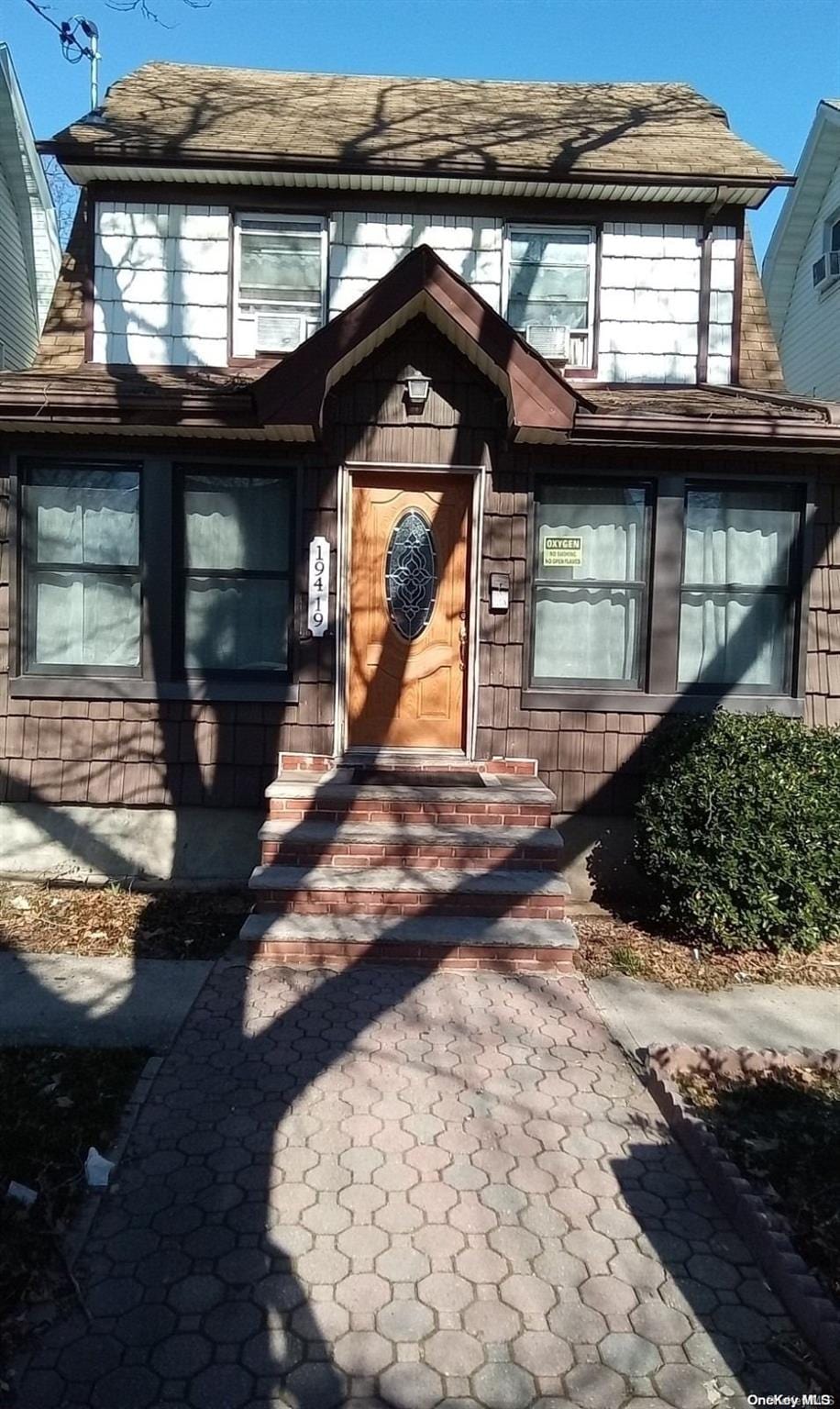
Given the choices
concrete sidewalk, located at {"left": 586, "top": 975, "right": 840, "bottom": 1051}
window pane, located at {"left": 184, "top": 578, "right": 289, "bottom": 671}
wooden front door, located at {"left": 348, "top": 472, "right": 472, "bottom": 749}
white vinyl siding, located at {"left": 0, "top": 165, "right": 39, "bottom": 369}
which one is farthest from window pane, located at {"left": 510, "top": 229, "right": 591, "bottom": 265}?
white vinyl siding, located at {"left": 0, "top": 165, "right": 39, "bottom": 369}

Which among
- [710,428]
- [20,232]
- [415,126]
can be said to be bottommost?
[710,428]

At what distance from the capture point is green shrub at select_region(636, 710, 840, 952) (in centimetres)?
497

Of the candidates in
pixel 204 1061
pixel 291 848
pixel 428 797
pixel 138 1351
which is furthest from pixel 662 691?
pixel 138 1351

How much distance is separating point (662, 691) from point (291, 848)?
9.52ft

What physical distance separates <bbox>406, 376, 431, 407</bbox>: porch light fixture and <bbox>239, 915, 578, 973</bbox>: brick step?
3552 mm

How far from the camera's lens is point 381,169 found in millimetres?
6824

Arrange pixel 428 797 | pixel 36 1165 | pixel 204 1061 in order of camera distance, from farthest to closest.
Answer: pixel 428 797 < pixel 204 1061 < pixel 36 1165

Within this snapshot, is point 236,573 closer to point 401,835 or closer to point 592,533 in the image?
point 401,835

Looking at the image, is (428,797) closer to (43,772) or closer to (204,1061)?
(204,1061)

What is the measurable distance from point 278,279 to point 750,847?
5682mm

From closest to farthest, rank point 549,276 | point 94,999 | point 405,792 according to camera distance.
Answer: point 94,999
point 405,792
point 549,276

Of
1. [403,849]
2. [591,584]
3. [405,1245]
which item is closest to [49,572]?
[403,849]

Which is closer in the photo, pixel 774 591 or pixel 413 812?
pixel 413 812

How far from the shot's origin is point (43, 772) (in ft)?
20.1
